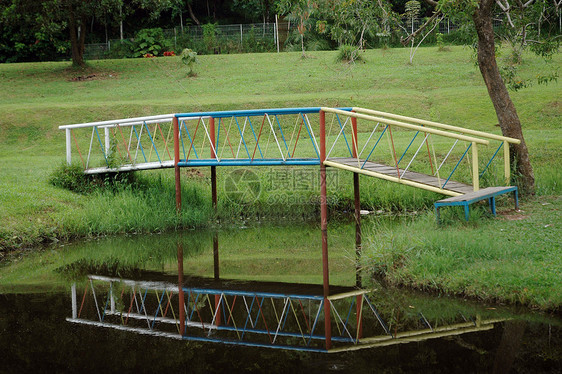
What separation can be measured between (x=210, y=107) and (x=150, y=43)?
667 inches

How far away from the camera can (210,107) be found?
77.5 feet

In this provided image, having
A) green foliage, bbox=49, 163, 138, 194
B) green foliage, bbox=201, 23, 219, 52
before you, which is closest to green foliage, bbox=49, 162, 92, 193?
green foliage, bbox=49, 163, 138, 194

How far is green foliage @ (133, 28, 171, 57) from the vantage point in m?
38.4

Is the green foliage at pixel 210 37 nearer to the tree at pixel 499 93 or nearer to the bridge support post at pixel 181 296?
the tree at pixel 499 93

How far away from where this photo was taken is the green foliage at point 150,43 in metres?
38.4

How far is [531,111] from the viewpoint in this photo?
21219mm

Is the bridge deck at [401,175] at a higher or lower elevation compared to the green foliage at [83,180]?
higher

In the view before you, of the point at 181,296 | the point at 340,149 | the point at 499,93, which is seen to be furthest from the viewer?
the point at 340,149

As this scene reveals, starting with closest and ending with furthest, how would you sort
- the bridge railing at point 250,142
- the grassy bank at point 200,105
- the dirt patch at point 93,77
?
1. the bridge railing at point 250,142
2. the grassy bank at point 200,105
3. the dirt patch at point 93,77

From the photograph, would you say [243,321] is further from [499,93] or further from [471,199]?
[499,93]

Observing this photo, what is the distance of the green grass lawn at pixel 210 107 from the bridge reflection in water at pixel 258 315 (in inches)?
40.3

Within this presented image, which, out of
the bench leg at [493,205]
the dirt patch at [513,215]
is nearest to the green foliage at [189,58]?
the dirt patch at [513,215]

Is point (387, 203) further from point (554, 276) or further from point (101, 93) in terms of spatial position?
point (101, 93)

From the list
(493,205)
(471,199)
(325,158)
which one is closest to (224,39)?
(325,158)
